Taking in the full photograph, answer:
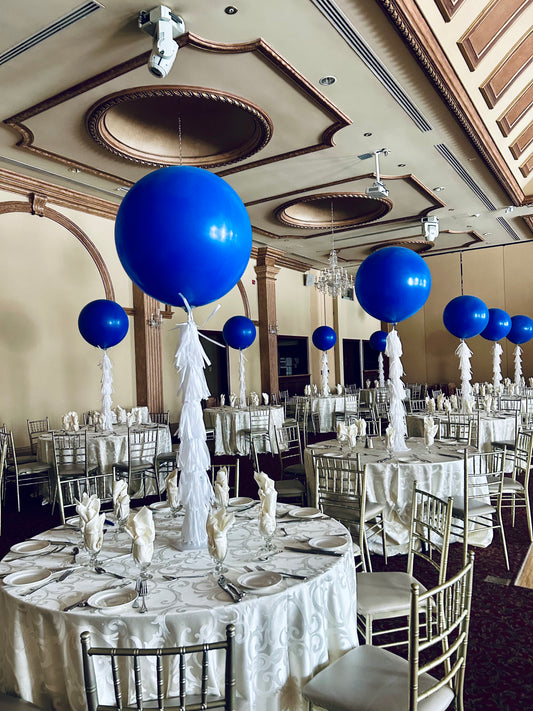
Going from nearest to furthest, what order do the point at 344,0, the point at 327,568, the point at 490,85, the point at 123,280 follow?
the point at 327,568 → the point at 344,0 → the point at 490,85 → the point at 123,280

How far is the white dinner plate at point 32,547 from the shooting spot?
232 centimetres

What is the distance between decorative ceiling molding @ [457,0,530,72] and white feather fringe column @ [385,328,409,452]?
8.63 feet

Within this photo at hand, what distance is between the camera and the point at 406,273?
4.34 meters

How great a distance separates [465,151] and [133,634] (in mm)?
6316

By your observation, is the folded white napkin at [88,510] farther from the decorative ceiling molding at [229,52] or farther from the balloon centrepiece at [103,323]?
the balloon centrepiece at [103,323]

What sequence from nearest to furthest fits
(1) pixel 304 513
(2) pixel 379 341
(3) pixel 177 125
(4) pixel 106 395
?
(1) pixel 304 513 < (3) pixel 177 125 < (4) pixel 106 395 < (2) pixel 379 341

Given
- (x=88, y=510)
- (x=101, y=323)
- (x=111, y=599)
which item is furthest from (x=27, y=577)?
(x=101, y=323)

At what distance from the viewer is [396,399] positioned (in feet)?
15.2

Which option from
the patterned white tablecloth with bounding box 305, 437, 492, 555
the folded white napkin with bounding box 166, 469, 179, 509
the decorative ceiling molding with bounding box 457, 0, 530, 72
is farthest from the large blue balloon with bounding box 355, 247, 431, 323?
the folded white napkin with bounding box 166, 469, 179, 509

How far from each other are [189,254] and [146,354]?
626cm

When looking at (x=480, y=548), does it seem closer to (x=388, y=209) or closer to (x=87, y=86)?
(x=87, y=86)

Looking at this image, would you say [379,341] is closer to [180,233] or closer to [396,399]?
[396,399]

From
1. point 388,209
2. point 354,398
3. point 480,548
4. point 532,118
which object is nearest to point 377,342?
point 354,398

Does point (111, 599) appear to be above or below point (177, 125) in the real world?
below
